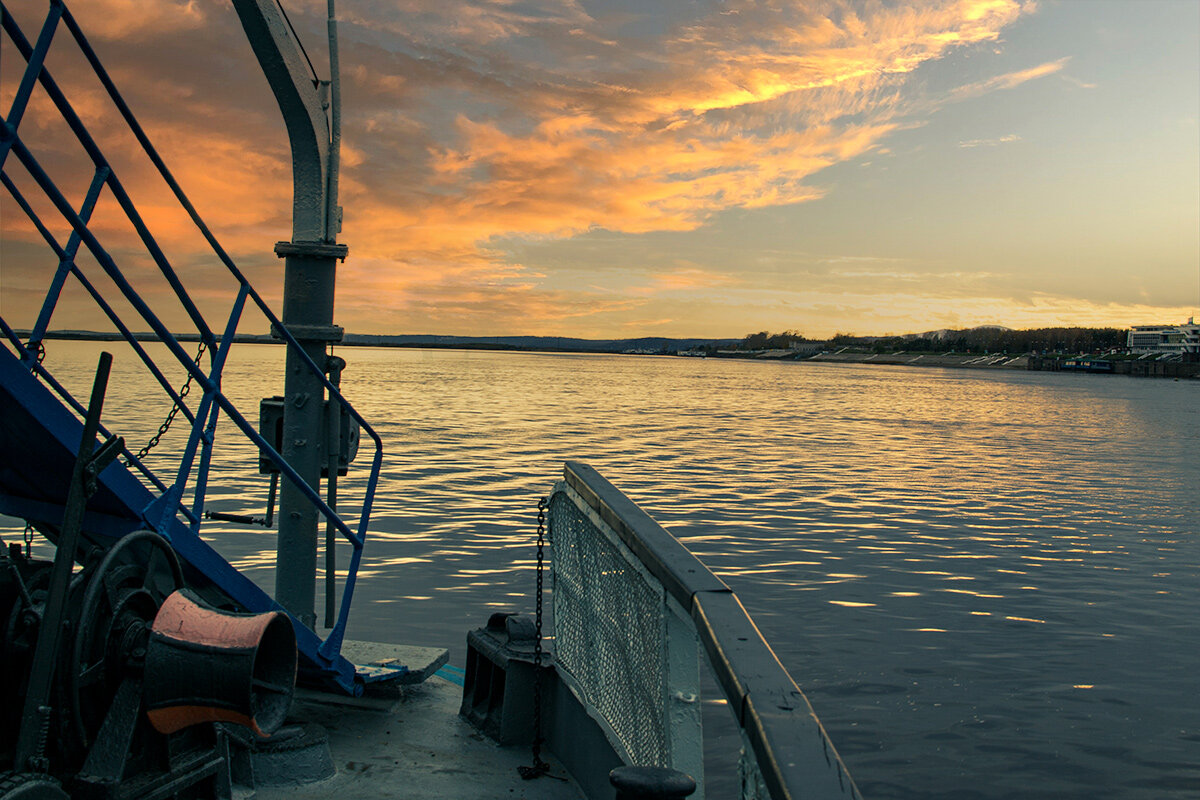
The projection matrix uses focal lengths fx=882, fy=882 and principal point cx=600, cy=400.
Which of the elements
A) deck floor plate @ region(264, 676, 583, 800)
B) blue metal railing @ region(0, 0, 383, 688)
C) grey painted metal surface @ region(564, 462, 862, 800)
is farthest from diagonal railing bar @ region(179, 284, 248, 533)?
grey painted metal surface @ region(564, 462, 862, 800)

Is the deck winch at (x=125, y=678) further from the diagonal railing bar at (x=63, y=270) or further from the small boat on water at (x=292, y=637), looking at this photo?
the diagonal railing bar at (x=63, y=270)

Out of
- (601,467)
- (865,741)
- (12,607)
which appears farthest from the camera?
(601,467)

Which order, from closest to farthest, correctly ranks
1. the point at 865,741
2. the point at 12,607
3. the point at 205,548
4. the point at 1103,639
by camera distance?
the point at 12,607 < the point at 205,548 < the point at 865,741 < the point at 1103,639

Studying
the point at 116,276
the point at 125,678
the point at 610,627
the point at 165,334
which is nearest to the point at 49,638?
the point at 125,678

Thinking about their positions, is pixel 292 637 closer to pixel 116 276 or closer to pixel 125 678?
pixel 125 678

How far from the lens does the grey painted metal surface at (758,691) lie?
59.1 inches

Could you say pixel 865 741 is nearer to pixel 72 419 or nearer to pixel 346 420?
pixel 346 420

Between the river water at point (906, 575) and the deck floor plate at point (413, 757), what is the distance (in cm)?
315

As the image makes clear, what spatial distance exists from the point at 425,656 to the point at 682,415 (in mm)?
46349

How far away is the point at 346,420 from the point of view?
638 cm

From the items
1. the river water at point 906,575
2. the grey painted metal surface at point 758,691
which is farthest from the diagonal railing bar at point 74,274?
the river water at point 906,575

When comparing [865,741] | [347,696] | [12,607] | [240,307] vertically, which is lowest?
[865,741]

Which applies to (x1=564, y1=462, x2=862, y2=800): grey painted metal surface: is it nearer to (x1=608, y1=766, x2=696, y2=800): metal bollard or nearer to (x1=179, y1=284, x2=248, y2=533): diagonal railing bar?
(x1=608, y1=766, x2=696, y2=800): metal bollard

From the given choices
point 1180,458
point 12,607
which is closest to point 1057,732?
point 12,607
